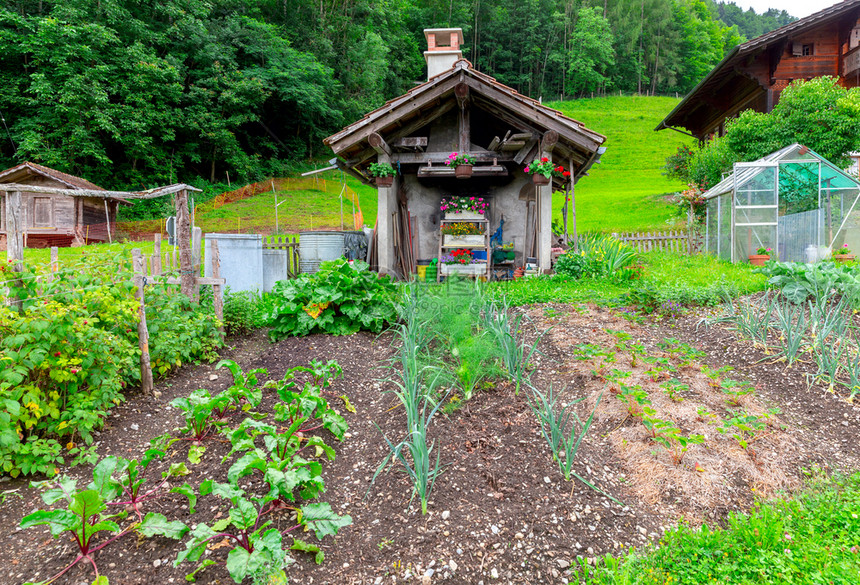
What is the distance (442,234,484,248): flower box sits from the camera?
965 cm

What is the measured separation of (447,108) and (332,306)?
234 inches

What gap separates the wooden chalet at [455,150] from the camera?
9023 millimetres

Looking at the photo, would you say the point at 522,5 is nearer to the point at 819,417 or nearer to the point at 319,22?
the point at 319,22

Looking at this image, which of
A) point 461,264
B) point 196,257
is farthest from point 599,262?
point 196,257

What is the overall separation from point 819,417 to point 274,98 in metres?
34.6

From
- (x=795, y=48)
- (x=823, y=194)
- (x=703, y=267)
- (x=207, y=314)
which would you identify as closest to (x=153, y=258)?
(x=207, y=314)

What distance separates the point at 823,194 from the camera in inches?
390

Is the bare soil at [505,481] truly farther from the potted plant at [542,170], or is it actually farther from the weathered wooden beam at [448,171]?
the weathered wooden beam at [448,171]

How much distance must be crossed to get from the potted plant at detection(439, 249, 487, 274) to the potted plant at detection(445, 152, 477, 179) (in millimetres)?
1510

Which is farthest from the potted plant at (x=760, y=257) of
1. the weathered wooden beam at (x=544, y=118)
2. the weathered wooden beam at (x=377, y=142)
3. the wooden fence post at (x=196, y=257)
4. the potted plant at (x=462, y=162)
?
the wooden fence post at (x=196, y=257)

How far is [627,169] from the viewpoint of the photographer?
34.3m

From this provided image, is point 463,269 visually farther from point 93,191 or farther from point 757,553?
point 757,553

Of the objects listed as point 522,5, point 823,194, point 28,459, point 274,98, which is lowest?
point 28,459

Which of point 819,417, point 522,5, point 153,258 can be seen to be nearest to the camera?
point 819,417
